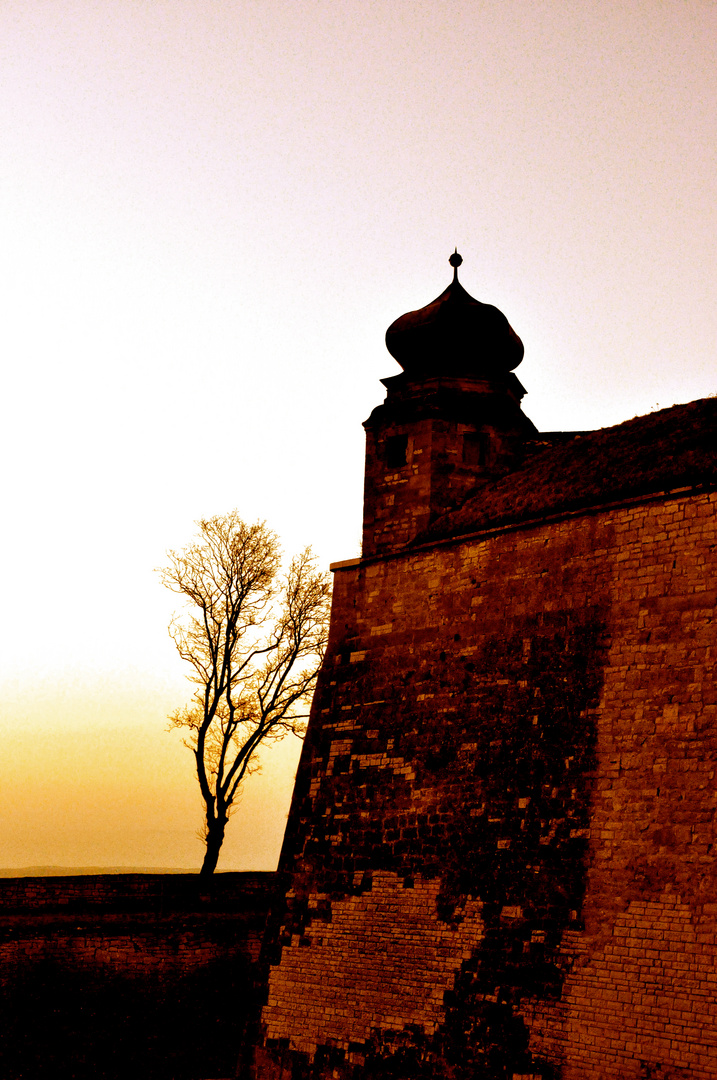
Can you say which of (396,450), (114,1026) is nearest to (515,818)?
(396,450)

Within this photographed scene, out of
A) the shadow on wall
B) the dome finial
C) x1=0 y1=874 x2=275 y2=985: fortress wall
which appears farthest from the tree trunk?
the dome finial

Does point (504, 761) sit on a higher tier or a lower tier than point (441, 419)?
lower

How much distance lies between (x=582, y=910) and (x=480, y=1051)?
2127mm

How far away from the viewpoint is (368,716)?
15977mm

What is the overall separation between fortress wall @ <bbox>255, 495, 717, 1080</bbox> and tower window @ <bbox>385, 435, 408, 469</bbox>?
1942mm

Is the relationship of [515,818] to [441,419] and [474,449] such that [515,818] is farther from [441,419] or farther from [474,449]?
[441,419]

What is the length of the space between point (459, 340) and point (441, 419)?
4.66 feet

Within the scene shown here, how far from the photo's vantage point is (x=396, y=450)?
17.8 m

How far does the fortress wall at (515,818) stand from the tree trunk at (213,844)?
7028 millimetres

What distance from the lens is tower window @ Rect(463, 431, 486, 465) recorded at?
1755 cm

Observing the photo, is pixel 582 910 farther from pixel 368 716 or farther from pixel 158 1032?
pixel 158 1032

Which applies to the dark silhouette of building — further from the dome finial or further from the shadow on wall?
the shadow on wall

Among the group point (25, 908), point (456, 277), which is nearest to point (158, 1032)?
point (25, 908)

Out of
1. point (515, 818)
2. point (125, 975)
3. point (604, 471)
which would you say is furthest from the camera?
point (125, 975)
